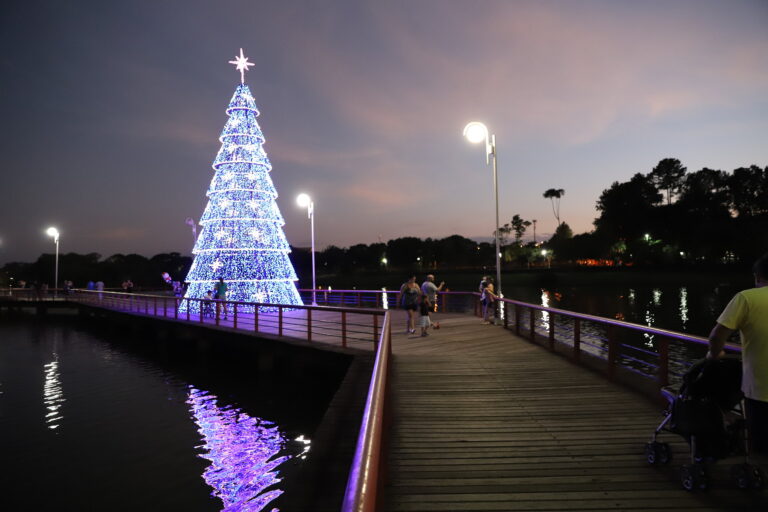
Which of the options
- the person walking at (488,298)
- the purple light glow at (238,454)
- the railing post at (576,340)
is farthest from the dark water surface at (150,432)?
the person walking at (488,298)

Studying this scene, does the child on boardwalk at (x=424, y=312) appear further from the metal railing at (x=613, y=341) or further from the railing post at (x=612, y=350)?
the railing post at (x=612, y=350)

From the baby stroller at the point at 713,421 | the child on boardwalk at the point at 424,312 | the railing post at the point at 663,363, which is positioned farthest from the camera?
the child on boardwalk at the point at 424,312

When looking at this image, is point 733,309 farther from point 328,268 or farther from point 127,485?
point 328,268

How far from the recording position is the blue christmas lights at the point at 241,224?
21.4 m

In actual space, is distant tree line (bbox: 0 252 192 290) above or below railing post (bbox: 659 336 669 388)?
above

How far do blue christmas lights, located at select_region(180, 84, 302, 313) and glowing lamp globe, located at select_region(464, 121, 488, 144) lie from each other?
11.2 meters

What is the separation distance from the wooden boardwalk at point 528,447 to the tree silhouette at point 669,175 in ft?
267

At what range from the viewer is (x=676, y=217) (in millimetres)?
70125

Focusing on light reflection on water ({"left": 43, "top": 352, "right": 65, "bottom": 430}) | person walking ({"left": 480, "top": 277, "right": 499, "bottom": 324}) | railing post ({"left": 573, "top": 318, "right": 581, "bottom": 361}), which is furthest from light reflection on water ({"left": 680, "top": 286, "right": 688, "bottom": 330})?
light reflection on water ({"left": 43, "top": 352, "right": 65, "bottom": 430})

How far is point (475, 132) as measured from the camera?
12984mm

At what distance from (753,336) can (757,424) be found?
2.38 ft

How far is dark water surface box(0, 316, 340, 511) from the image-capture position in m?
6.50

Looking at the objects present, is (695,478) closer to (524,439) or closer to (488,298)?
(524,439)

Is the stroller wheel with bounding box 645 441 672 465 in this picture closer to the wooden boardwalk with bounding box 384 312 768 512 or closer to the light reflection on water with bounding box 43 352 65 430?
the wooden boardwalk with bounding box 384 312 768 512
